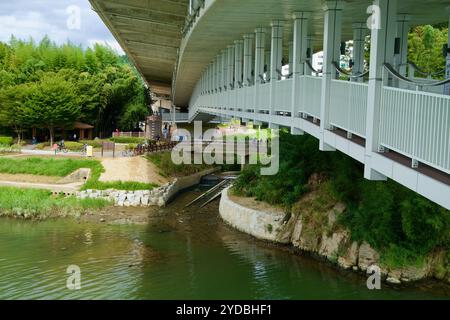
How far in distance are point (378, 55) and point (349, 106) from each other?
1.50m

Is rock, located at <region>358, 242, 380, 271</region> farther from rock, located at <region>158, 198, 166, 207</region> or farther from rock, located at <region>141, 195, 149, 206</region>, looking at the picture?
rock, located at <region>141, 195, 149, 206</region>

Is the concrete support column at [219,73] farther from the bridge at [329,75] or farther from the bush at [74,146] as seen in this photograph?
the bush at [74,146]

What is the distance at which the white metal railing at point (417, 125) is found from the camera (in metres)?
6.43

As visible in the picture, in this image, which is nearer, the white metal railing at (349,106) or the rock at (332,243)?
the white metal railing at (349,106)

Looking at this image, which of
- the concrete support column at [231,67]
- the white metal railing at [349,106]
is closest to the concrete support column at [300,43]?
the white metal railing at [349,106]

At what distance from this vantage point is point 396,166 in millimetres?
7703

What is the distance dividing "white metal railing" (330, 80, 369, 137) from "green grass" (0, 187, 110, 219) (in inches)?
786

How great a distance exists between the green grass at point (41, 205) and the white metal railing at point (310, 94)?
1778cm

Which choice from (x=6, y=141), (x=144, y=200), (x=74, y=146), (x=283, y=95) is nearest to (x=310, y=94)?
(x=283, y=95)

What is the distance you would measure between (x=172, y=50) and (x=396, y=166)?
26.0m

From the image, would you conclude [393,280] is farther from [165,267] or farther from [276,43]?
[276,43]

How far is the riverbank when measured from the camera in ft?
53.4

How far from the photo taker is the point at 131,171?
109 feet

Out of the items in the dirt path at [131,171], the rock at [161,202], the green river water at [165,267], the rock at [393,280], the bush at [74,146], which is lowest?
the rock at [161,202]
